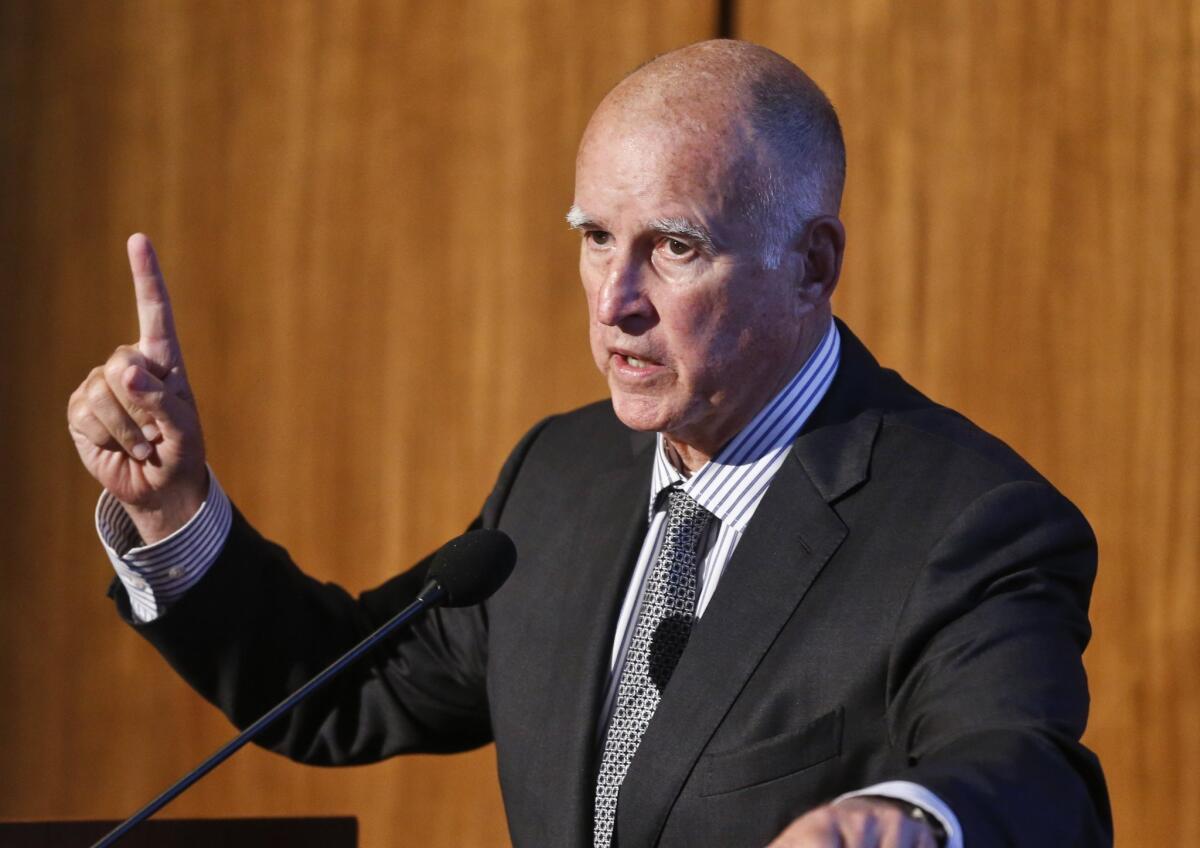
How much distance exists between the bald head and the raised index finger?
0.51 m

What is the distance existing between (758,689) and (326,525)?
1.31m

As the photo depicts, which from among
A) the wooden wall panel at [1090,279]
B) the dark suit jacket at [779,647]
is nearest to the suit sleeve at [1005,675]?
the dark suit jacket at [779,647]

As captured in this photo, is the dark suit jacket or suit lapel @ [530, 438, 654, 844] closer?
the dark suit jacket

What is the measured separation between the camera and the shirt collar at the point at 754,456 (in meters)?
Result: 1.56

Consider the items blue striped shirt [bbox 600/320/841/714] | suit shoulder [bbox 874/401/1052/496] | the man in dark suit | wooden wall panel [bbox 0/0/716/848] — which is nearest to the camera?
the man in dark suit

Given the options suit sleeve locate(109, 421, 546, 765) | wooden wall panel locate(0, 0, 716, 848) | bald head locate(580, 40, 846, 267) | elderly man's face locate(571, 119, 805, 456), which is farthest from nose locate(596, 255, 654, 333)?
wooden wall panel locate(0, 0, 716, 848)

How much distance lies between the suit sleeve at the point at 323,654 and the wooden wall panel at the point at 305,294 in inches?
25.6

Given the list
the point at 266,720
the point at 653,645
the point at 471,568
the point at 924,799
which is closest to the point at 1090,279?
the point at 653,645

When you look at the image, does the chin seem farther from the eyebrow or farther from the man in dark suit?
Result: the eyebrow

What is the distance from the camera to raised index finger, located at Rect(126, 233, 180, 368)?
1609 millimetres

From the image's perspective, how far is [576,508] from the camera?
5.85 feet

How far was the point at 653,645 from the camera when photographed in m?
1.53

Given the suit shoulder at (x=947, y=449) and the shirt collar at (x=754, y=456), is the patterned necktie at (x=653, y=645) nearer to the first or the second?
the shirt collar at (x=754, y=456)

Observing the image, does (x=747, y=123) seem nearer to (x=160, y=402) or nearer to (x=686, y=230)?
(x=686, y=230)
